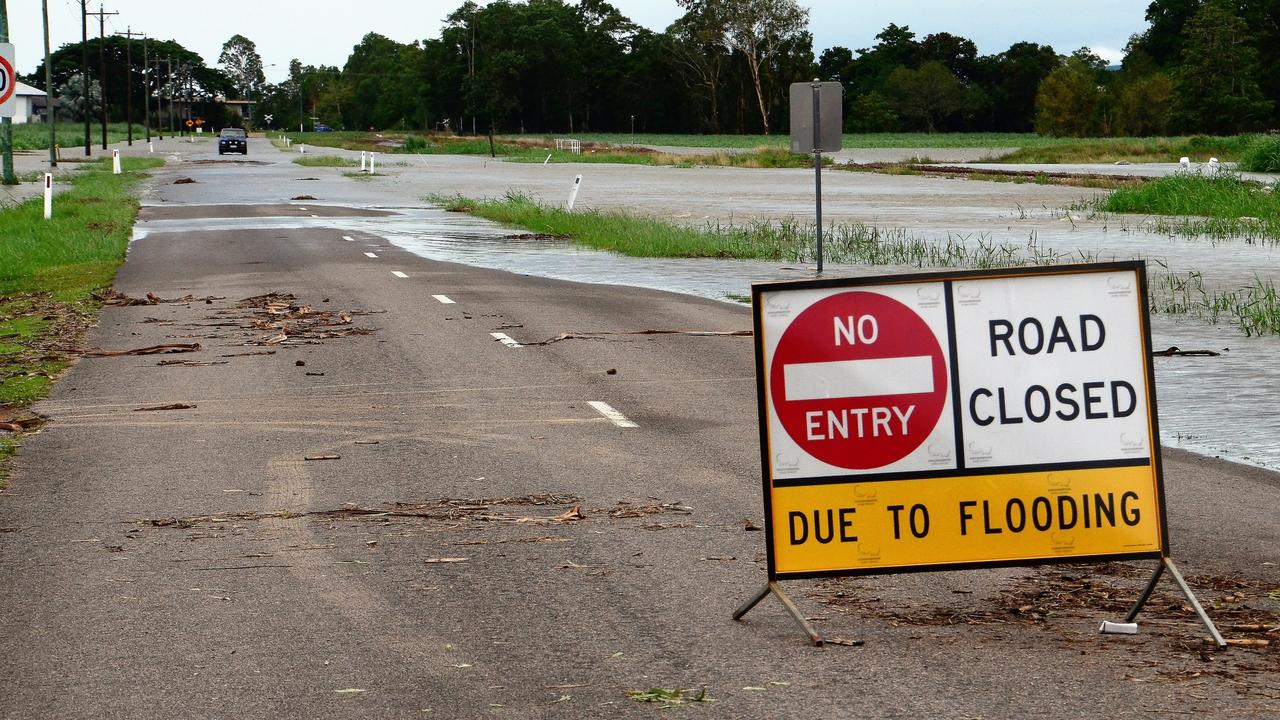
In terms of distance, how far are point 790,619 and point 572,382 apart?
6812mm

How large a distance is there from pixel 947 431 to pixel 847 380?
411 mm

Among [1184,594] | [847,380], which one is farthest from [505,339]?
[1184,594]

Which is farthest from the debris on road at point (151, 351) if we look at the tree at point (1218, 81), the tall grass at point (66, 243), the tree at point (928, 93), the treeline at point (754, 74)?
the tree at point (928, 93)

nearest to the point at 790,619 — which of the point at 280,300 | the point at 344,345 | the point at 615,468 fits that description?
the point at 615,468

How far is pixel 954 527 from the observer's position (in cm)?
601

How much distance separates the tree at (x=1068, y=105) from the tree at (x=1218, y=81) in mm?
20976

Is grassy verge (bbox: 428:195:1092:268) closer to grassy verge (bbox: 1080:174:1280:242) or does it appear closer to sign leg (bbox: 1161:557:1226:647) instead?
grassy verge (bbox: 1080:174:1280:242)

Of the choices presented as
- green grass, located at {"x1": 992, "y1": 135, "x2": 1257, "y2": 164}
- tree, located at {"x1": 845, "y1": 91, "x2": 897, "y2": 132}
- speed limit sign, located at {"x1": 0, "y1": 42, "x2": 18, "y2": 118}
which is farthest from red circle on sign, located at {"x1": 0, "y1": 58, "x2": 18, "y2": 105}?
tree, located at {"x1": 845, "y1": 91, "x2": 897, "y2": 132}

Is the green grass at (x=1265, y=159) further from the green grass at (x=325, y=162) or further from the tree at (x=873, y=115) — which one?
the tree at (x=873, y=115)

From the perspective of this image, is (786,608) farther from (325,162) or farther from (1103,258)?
(325,162)

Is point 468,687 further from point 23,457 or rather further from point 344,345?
point 344,345

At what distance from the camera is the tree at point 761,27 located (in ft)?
482

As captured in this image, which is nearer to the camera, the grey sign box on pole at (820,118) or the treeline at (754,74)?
the grey sign box on pole at (820,118)

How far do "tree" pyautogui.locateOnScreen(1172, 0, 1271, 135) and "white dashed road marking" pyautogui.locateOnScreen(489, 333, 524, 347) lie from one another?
116 meters
